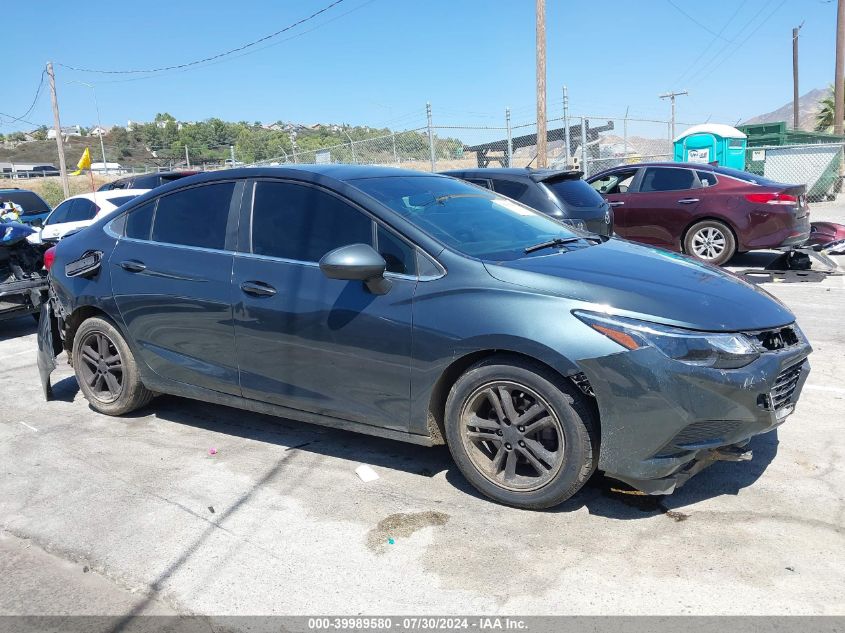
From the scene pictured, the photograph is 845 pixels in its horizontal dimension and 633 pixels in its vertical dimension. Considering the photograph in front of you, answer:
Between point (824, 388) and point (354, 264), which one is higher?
Answer: point (354, 264)

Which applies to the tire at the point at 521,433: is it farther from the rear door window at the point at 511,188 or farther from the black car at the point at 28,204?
the black car at the point at 28,204

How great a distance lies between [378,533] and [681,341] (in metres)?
1.64

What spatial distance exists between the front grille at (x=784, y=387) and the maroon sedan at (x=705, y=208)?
6.33 m

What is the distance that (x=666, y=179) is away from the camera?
10.9 metres

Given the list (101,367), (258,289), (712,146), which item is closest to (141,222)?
(101,367)

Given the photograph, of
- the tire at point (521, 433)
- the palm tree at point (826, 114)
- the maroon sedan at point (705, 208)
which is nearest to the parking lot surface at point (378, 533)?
the tire at point (521, 433)

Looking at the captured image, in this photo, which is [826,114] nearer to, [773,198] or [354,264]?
[773,198]

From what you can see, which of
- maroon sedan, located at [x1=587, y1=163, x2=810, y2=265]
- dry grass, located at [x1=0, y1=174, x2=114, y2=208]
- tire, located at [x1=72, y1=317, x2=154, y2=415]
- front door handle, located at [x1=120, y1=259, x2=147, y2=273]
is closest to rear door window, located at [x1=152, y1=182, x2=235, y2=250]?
front door handle, located at [x1=120, y1=259, x2=147, y2=273]

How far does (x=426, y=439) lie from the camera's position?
3.71 metres

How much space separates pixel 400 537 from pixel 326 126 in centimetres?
5763

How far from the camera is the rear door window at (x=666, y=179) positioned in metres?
10.7

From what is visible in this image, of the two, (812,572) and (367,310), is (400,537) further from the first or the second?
(812,572)

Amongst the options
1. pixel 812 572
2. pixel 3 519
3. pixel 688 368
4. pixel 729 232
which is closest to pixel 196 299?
pixel 3 519

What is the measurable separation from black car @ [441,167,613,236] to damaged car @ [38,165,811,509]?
3.36m
